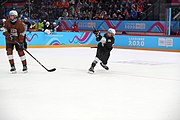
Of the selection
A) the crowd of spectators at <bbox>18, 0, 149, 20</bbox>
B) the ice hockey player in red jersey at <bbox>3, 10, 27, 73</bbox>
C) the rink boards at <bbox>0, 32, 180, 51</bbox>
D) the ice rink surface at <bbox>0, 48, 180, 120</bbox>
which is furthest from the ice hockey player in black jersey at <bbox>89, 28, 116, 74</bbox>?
the crowd of spectators at <bbox>18, 0, 149, 20</bbox>

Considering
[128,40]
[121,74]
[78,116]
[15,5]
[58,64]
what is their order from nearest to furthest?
[78,116]
[121,74]
[58,64]
[128,40]
[15,5]

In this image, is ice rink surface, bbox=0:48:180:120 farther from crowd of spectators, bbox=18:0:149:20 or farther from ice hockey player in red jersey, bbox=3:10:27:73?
crowd of spectators, bbox=18:0:149:20

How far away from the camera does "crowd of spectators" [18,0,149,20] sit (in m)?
20.7

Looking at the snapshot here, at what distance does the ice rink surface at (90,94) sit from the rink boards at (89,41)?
6333 millimetres

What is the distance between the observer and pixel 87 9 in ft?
76.0

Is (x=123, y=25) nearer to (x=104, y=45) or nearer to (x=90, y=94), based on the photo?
(x=104, y=45)

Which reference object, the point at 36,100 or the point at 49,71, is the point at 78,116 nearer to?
the point at 36,100

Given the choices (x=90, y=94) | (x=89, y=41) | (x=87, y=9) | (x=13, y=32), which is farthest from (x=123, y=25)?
(x=90, y=94)

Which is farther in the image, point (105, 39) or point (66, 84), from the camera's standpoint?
point (105, 39)

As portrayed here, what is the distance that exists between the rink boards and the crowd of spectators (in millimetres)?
3407

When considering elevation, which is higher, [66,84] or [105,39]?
[105,39]

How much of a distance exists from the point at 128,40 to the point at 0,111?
12.4m

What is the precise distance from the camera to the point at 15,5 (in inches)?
1168

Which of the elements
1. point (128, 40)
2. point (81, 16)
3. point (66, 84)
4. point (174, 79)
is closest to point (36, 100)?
point (66, 84)
